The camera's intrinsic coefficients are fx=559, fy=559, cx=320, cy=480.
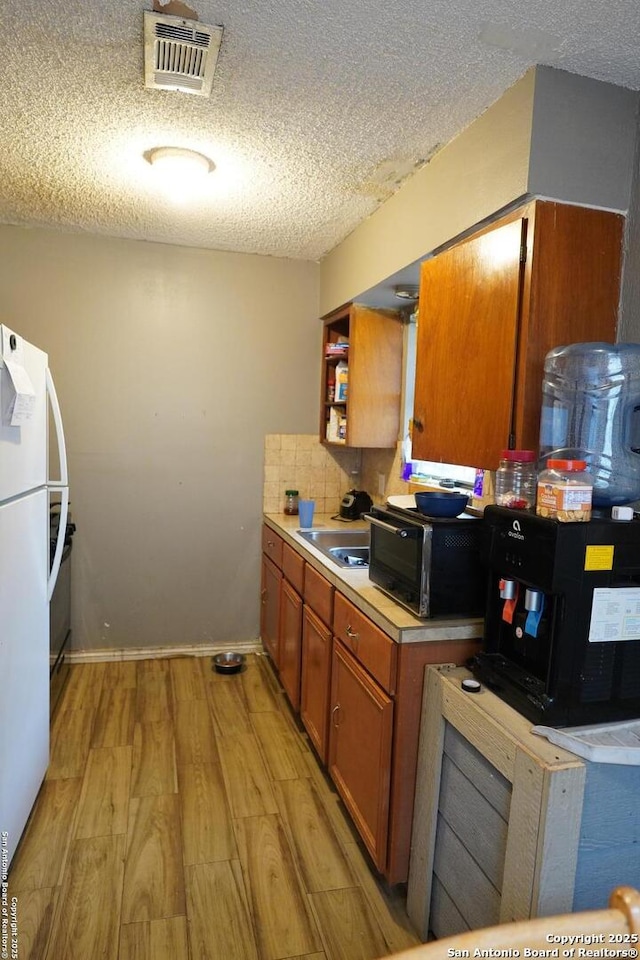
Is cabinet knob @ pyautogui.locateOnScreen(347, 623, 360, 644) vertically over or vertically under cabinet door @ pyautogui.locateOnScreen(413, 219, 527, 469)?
under

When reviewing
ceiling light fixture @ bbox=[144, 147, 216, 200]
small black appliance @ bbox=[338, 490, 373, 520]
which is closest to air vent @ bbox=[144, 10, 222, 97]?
ceiling light fixture @ bbox=[144, 147, 216, 200]

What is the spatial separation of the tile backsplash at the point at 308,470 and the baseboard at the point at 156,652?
0.86 m

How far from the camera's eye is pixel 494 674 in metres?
1.43

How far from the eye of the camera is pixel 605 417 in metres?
1.43

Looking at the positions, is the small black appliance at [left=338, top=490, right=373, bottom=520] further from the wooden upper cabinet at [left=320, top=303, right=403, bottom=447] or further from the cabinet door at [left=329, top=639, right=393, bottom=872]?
the cabinet door at [left=329, top=639, right=393, bottom=872]

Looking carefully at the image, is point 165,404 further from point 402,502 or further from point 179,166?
point 402,502

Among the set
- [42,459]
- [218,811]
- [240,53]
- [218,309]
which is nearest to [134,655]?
[218,811]

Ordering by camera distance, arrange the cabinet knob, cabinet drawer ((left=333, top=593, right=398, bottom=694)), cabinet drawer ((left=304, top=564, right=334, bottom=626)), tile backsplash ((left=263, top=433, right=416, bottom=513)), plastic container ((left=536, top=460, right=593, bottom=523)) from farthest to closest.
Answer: tile backsplash ((left=263, top=433, right=416, bottom=513)), cabinet drawer ((left=304, top=564, right=334, bottom=626)), the cabinet knob, cabinet drawer ((left=333, top=593, right=398, bottom=694)), plastic container ((left=536, top=460, right=593, bottom=523))

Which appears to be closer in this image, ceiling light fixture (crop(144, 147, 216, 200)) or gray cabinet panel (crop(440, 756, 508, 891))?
gray cabinet panel (crop(440, 756, 508, 891))

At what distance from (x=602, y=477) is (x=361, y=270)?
5.64 ft

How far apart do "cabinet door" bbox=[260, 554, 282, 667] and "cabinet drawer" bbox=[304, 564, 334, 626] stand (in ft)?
1.67

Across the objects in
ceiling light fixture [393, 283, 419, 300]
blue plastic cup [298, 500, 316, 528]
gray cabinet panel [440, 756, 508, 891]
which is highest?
ceiling light fixture [393, 283, 419, 300]

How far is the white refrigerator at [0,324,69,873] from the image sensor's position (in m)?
1.61

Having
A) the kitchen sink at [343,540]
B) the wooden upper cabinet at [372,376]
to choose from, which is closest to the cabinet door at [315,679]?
the kitchen sink at [343,540]
